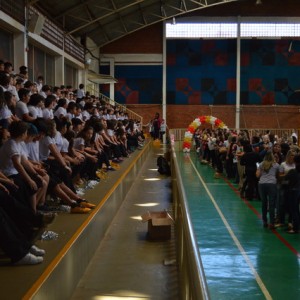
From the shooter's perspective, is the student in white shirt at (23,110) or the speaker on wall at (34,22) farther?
the speaker on wall at (34,22)

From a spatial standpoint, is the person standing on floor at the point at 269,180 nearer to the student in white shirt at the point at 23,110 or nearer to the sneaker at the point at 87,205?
the sneaker at the point at 87,205

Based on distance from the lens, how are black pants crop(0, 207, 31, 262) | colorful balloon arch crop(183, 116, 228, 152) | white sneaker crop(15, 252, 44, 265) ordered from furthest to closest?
colorful balloon arch crop(183, 116, 228, 152)
white sneaker crop(15, 252, 44, 265)
black pants crop(0, 207, 31, 262)

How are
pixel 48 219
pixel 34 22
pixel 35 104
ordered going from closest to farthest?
pixel 48 219
pixel 35 104
pixel 34 22

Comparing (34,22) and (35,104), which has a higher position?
(34,22)

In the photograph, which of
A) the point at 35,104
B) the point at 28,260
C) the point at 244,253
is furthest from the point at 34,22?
the point at 28,260

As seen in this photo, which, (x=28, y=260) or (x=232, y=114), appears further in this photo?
(x=232, y=114)

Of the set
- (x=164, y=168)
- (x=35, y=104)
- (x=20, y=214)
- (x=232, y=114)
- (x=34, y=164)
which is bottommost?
(x=164, y=168)

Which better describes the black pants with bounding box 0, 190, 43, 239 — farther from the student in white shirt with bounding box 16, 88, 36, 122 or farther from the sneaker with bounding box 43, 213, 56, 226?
the student in white shirt with bounding box 16, 88, 36, 122

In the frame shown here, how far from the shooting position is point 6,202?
15.9 ft

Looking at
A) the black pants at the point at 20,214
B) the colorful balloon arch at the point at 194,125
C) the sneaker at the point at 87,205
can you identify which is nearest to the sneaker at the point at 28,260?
the black pants at the point at 20,214

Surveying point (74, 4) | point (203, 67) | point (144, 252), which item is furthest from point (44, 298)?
point (203, 67)

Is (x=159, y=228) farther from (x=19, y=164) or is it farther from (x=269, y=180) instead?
(x=269, y=180)

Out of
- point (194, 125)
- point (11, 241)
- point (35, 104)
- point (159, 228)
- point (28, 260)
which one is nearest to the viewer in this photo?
point (11, 241)

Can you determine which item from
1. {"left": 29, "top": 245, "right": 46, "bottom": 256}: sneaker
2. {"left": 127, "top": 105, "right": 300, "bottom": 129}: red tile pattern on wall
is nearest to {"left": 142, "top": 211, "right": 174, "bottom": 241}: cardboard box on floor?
{"left": 29, "top": 245, "right": 46, "bottom": 256}: sneaker
